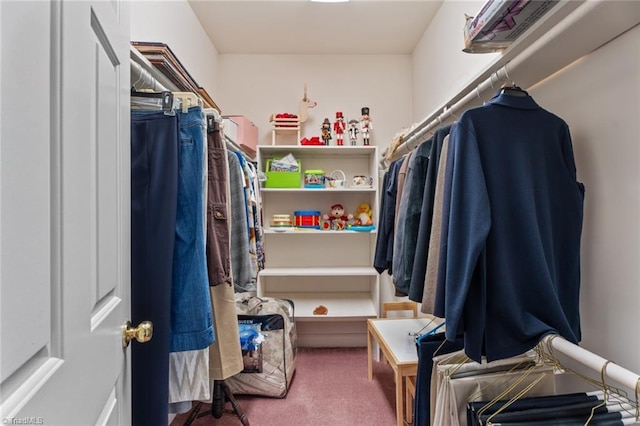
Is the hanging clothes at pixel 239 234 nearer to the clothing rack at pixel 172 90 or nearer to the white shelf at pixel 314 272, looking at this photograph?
the clothing rack at pixel 172 90

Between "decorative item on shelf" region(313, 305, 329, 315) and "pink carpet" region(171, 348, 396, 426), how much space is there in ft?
1.29

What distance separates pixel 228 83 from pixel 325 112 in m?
0.95

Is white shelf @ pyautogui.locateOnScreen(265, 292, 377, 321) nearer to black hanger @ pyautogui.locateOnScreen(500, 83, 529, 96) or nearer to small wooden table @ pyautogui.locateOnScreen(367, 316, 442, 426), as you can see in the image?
small wooden table @ pyautogui.locateOnScreen(367, 316, 442, 426)

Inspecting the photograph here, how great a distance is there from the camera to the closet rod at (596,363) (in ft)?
1.95

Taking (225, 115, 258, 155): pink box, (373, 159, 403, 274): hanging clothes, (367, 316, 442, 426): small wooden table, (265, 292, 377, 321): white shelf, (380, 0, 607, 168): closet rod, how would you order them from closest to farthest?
(380, 0, 607, 168): closet rod, (367, 316, 442, 426): small wooden table, (373, 159, 403, 274): hanging clothes, (225, 115, 258, 155): pink box, (265, 292, 377, 321): white shelf

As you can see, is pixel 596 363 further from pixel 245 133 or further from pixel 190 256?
pixel 245 133

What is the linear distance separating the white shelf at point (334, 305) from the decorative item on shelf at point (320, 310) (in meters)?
0.02

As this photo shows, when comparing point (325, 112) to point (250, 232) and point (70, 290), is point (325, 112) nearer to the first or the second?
point (250, 232)

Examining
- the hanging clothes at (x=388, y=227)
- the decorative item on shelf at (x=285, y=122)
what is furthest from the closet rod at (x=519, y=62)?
the decorative item on shelf at (x=285, y=122)

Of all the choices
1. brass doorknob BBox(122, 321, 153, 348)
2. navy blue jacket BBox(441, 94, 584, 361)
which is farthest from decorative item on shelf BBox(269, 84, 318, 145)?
Result: brass doorknob BBox(122, 321, 153, 348)

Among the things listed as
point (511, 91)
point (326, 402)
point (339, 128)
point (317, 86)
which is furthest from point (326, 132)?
point (326, 402)

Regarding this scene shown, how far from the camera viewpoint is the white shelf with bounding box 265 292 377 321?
241cm

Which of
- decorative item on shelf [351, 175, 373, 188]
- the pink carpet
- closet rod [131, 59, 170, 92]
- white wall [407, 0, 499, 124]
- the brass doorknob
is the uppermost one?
white wall [407, 0, 499, 124]

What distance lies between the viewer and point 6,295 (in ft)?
0.97
